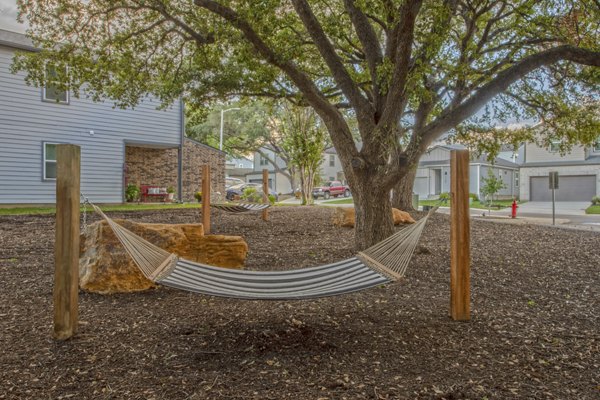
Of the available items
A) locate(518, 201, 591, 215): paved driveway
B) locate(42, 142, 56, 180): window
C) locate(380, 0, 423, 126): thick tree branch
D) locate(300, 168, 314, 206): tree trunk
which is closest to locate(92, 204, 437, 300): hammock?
locate(380, 0, 423, 126): thick tree branch

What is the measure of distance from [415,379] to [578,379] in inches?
31.4

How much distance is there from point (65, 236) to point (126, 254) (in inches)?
46.3

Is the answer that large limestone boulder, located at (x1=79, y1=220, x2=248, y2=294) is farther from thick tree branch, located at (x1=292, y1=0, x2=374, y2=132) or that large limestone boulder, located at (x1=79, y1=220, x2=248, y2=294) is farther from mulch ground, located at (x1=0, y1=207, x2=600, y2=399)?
thick tree branch, located at (x1=292, y1=0, x2=374, y2=132)

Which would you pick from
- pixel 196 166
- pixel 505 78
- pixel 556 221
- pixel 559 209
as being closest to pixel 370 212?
pixel 505 78

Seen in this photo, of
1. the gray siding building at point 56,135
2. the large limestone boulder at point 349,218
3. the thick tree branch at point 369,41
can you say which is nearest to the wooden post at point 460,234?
the thick tree branch at point 369,41

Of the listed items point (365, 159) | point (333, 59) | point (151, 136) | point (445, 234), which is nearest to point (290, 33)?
point (333, 59)

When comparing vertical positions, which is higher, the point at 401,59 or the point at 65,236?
the point at 401,59

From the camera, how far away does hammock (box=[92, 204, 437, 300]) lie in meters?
2.24

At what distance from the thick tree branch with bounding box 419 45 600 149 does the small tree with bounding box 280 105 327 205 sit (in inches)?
273

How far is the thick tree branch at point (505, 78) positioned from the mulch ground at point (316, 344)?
59.0 inches

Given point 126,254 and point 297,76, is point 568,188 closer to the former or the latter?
point 297,76

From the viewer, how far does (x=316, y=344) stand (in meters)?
2.37

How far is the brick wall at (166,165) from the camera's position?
13664 millimetres

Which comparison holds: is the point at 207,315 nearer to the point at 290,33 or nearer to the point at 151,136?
the point at 290,33
